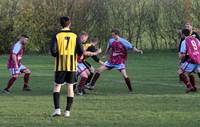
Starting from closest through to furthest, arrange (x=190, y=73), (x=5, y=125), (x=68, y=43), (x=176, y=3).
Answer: (x=5, y=125), (x=68, y=43), (x=190, y=73), (x=176, y=3)

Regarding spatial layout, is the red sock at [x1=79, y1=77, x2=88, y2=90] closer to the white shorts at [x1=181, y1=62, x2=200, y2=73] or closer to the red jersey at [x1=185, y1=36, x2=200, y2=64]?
the white shorts at [x1=181, y1=62, x2=200, y2=73]

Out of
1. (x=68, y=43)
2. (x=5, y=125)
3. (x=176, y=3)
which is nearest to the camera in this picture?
(x=5, y=125)

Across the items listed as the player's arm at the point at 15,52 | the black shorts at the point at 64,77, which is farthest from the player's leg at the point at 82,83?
the black shorts at the point at 64,77

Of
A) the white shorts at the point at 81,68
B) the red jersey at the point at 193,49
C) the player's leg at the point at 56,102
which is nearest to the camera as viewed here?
the player's leg at the point at 56,102

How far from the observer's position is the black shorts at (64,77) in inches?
450

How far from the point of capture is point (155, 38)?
1978 inches

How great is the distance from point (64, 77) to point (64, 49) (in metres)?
0.55

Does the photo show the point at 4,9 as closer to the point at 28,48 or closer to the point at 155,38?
the point at 28,48

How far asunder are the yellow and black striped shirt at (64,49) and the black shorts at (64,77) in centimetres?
9

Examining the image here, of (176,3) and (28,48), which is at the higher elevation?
(176,3)

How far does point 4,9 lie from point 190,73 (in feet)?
124

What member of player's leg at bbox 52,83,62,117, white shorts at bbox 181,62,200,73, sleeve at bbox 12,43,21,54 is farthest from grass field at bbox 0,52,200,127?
sleeve at bbox 12,43,21,54

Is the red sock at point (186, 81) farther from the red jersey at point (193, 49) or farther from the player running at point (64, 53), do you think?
the player running at point (64, 53)

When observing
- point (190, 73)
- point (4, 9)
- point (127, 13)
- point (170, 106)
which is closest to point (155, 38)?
point (127, 13)
